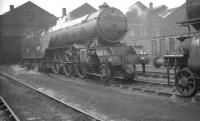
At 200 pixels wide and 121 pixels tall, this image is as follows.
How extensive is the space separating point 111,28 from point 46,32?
705 centimetres

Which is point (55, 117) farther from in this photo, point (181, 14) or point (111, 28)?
point (181, 14)

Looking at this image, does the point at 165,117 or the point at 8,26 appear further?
the point at 8,26

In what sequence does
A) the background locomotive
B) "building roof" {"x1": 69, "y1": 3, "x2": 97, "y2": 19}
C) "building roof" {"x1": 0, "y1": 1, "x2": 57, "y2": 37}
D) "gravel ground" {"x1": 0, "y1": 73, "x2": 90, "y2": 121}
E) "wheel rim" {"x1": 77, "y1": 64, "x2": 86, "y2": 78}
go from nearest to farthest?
"gravel ground" {"x1": 0, "y1": 73, "x2": 90, "y2": 121}, the background locomotive, "wheel rim" {"x1": 77, "y1": 64, "x2": 86, "y2": 78}, "building roof" {"x1": 0, "y1": 1, "x2": 57, "y2": 37}, "building roof" {"x1": 69, "y1": 3, "x2": 97, "y2": 19}

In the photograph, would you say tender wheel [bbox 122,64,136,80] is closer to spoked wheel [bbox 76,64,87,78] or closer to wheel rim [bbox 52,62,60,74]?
spoked wheel [bbox 76,64,87,78]

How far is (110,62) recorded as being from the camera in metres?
10.7

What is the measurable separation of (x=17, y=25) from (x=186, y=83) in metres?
33.8

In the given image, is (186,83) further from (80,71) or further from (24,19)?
(24,19)

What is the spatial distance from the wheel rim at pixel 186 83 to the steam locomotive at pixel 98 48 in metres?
3.24

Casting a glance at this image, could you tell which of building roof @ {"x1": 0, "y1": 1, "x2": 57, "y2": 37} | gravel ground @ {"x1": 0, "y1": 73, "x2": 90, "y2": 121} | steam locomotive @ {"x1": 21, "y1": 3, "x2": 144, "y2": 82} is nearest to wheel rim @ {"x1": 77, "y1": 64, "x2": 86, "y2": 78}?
steam locomotive @ {"x1": 21, "y1": 3, "x2": 144, "y2": 82}

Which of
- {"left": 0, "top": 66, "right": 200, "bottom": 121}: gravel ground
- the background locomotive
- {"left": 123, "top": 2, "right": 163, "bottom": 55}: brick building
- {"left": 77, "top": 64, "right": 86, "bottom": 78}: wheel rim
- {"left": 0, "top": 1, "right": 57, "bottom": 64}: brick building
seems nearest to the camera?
{"left": 0, "top": 66, "right": 200, "bottom": 121}: gravel ground

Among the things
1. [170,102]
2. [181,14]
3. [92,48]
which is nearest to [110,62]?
[92,48]

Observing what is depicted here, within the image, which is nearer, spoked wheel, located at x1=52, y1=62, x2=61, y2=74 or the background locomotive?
the background locomotive

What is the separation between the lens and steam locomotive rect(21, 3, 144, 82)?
36.7ft

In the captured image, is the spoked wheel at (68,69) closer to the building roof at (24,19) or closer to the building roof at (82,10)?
the building roof at (24,19)
